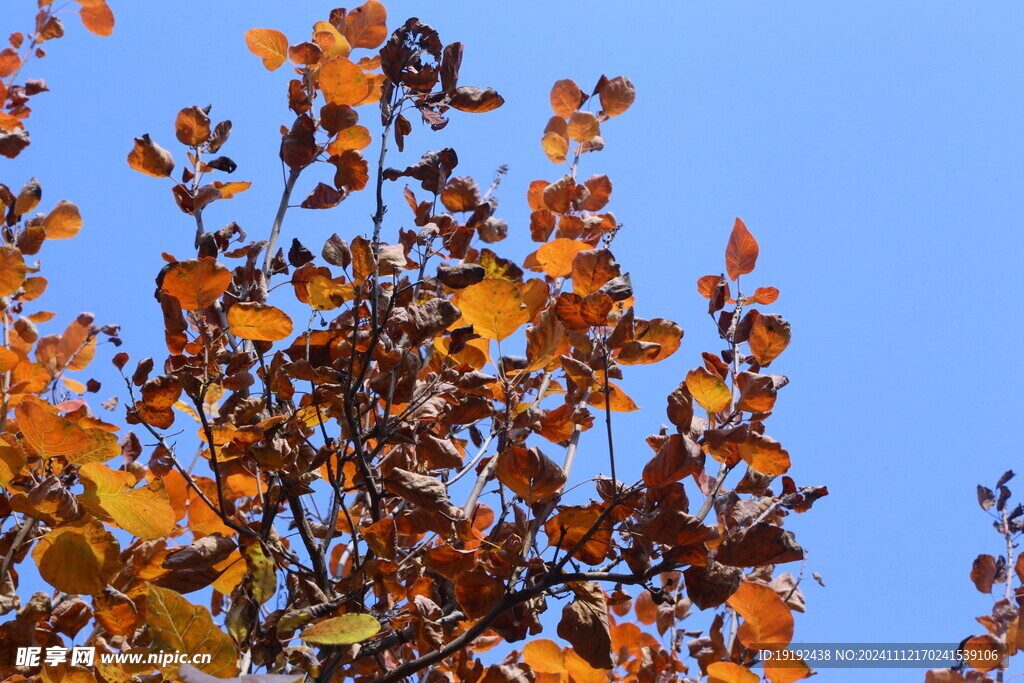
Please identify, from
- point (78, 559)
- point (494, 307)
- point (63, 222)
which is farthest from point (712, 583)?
point (63, 222)

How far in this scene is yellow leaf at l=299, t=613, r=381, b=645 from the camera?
36.4 inches

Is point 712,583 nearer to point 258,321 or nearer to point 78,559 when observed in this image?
point 258,321

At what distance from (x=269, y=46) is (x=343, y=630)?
1.32 m

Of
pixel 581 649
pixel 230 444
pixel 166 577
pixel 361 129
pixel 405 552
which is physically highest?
pixel 361 129

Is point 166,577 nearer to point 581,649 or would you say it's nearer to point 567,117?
point 581,649

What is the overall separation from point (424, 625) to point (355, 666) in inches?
18.4

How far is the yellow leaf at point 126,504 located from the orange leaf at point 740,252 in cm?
108

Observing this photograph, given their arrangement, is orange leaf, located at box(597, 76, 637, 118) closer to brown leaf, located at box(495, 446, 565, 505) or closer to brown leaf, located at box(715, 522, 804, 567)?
brown leaf, located at box(495, 446, 565, 505)

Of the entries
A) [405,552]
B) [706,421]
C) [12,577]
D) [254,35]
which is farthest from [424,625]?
[254,35]

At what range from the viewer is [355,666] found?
1.48 m

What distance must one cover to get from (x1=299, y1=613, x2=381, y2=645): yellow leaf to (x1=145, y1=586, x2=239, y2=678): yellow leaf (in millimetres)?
98

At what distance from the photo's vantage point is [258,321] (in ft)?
4.15

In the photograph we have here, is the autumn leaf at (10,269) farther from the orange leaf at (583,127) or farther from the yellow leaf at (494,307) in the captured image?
the orange leaf at (583,127)

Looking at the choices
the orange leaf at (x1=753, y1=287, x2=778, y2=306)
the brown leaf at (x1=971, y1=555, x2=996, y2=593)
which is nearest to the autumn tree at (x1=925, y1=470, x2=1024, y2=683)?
the brown leaf at (x1=971, y1=555, x2=996, y2=593)
